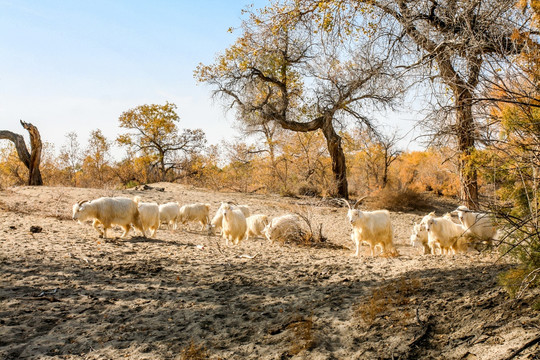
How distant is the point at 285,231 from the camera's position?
34.0 feet

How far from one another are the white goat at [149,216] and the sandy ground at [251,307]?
265 centimetres

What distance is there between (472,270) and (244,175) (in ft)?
72.7

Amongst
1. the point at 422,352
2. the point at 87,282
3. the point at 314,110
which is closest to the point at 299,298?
the point at 422,352

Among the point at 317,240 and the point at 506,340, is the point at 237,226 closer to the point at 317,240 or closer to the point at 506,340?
the point at 317,240

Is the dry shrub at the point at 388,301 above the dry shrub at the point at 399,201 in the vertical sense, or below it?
below

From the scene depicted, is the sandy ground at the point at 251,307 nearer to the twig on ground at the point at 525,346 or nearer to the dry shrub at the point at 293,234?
the twig on ground at the point at 525,346

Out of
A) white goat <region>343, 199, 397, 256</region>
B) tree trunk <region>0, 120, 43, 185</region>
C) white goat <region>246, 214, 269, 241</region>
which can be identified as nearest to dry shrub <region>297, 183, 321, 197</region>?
white goat <region>246, 214, 269, 241</region>

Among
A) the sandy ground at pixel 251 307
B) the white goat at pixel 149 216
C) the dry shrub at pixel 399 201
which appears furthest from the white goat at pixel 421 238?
the dry shrub at pixel 399 201

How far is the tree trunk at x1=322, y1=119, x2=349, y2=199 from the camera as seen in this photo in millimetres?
22031

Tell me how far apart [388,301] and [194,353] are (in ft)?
7.09

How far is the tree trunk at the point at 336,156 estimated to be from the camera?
22.0 meters

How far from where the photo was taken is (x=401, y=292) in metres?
4.62

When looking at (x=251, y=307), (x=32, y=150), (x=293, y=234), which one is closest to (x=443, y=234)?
(x=293, y=234)

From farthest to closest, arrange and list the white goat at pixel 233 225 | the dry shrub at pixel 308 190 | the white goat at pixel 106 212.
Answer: the dry shrub at pixel 308 190, the white goat at pixel 233 225, the white goat at pixel 106 212
